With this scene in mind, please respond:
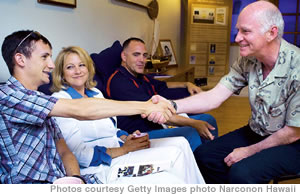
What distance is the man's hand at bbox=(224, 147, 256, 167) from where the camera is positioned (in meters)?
1.54

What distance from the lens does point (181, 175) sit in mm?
1447

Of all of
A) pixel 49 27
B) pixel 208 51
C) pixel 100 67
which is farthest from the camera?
pixel 208 51

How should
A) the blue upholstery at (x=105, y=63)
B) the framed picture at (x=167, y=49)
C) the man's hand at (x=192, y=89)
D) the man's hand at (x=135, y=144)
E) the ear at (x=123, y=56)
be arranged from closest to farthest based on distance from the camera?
the man's hand at (x=135, y=144)
the blue upholstery at (x=105, y=63)
the ear at (x=123, y=56)
the man's hand at (x=192, y=89)
the framed picture at (x=167, y=49)

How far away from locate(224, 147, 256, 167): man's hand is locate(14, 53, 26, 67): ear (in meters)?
1.14

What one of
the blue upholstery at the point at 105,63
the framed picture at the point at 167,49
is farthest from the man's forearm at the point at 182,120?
the framed picture at the point at 167,49

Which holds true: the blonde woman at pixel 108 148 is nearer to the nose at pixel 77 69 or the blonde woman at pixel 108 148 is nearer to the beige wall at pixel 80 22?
the nose at pixel 77 69

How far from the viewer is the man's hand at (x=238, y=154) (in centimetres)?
154

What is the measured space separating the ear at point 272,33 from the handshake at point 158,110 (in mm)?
639

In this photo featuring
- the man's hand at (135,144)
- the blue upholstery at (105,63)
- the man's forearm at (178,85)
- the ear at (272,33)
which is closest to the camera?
the ear at (272,33)

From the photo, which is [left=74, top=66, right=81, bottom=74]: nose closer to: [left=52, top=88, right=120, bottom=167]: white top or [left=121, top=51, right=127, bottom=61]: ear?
[left=52, top=88, right=120, bottom=167]: white top

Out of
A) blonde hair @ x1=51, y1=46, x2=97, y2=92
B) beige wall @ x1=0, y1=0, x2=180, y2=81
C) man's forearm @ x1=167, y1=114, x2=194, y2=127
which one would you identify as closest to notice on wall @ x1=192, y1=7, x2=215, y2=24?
beige wall @ x1=0, y1=0, x2=180, y2=81

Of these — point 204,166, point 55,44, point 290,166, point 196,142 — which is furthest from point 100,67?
point 290,166

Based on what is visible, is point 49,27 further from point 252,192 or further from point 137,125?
point 252,192

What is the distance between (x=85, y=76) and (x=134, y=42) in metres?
0.91
